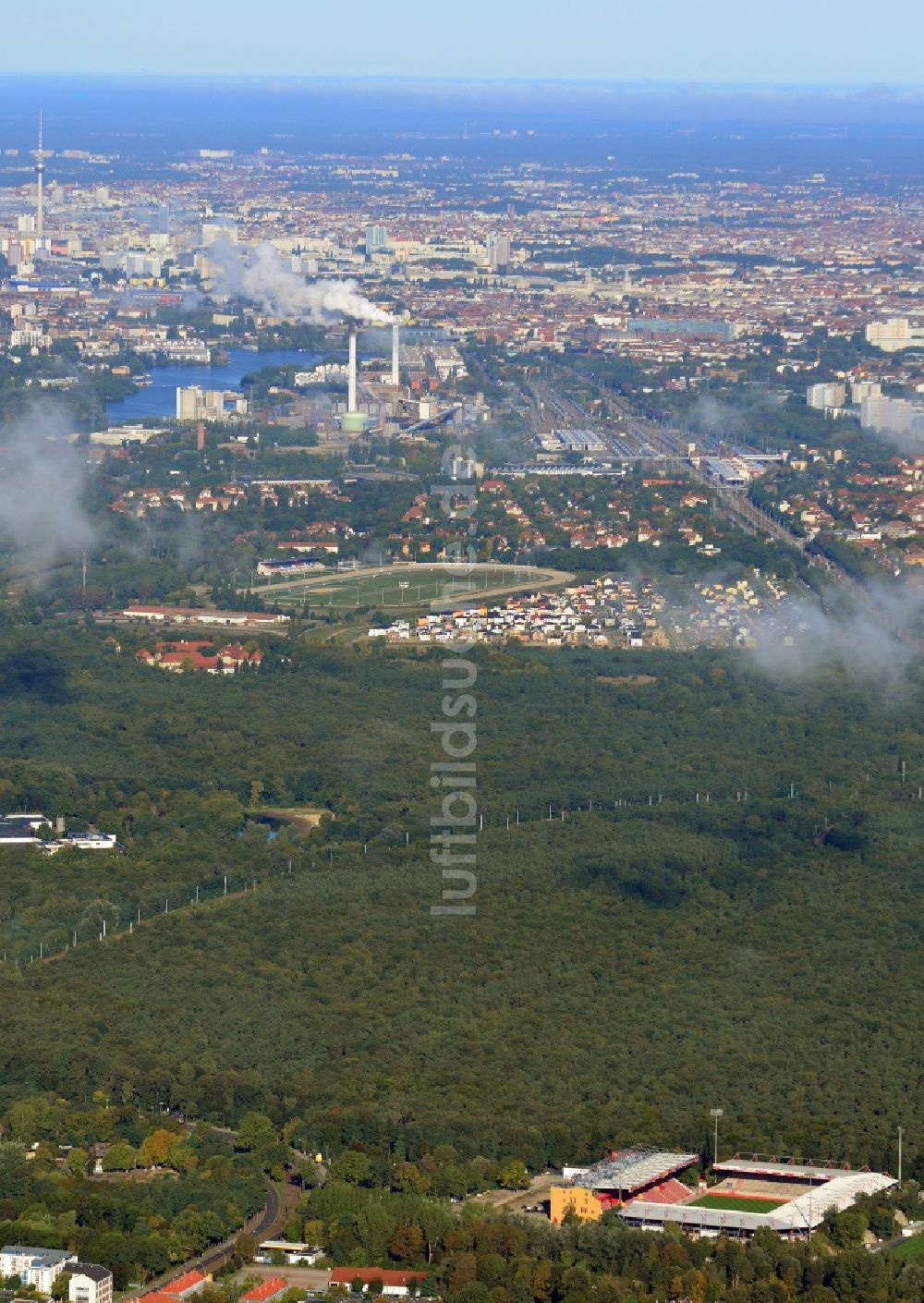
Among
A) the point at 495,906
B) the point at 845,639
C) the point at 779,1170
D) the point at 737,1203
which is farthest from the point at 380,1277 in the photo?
the point at 845,639

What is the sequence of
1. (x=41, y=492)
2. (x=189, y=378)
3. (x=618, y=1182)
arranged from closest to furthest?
(x=618, y=1182) → (x=41, y=492) → (x=189, y=378)

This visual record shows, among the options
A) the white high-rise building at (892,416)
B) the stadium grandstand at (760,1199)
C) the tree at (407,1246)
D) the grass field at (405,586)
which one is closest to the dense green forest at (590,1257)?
the tree at (407,1246)

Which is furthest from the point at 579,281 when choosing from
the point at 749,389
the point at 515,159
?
the point at 515,159

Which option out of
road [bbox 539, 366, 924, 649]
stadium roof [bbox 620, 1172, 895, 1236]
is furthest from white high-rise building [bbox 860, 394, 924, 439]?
stadium roof [bbox 620, 1172, 895, 1236]

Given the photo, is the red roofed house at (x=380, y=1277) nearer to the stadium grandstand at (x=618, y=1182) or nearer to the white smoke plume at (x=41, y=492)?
the stadium grandstand at (x=618, y=1182)

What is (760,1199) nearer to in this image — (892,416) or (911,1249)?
(911,1249)

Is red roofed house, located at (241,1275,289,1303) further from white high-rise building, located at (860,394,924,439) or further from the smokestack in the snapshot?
the smokestack
